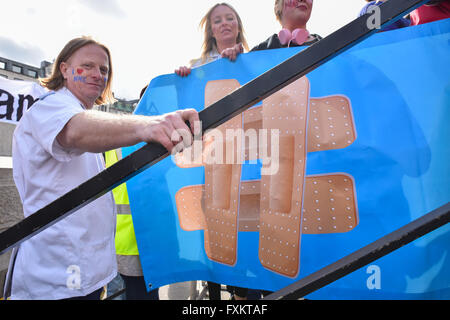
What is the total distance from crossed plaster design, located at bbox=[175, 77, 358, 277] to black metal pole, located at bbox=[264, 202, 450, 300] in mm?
707

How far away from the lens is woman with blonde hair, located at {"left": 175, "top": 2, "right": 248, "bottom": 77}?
2.00 metres

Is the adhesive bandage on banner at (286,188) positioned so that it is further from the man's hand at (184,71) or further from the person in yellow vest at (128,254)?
the person in yellow vest at (128,254)

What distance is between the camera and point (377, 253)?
60 centimetres

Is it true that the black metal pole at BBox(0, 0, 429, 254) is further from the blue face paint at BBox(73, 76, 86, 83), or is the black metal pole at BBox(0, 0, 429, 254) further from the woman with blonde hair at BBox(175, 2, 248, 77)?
the woman with blonde hair at BBox(175, 2, 248, 77)

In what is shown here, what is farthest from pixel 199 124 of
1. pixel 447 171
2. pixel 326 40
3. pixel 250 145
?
pixel 447 171

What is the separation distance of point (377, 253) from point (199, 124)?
1.70 feet

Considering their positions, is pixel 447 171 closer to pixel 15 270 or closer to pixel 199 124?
pixel 199 124

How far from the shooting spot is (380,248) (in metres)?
0.60

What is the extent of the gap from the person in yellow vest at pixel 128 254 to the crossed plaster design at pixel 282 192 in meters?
0.44

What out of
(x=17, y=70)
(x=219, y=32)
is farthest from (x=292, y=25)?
(x=17, y=70)

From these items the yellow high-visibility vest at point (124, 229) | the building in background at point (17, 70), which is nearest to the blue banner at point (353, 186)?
the yellow high-visibility vest at point (124, 229)

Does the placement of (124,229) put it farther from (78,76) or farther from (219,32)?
(219,32)

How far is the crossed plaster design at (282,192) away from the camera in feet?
4.34

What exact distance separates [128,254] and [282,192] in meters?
1.14
